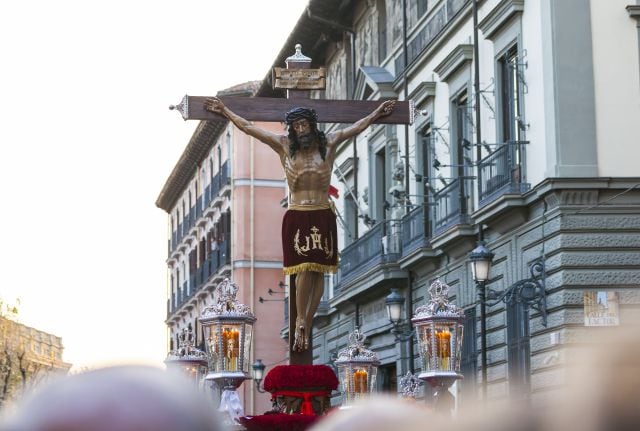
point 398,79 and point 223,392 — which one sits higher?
point 398,79

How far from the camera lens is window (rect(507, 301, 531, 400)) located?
2258 centimetres

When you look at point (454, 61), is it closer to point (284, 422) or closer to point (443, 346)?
point (443, 346)

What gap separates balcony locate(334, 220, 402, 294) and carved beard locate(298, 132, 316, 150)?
20.6 metres

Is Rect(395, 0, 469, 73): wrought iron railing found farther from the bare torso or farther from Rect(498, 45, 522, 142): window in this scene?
the bare torso

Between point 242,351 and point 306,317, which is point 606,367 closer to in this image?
point 306,317

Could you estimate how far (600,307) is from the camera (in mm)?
20953

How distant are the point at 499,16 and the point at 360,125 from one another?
572 inches

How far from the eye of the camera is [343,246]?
38812 mm

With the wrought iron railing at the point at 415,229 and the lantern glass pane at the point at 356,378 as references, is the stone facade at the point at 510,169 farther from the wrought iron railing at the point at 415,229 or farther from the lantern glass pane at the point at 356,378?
the lantern glass pane at the point at 356,378

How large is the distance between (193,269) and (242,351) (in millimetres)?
53954

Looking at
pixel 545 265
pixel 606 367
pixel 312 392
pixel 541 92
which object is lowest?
pixel 606 367

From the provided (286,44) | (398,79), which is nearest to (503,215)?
(398,79)

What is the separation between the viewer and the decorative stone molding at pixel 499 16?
23481mm

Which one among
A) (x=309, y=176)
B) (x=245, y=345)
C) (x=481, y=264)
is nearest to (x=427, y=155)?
(x=481, y=264)
